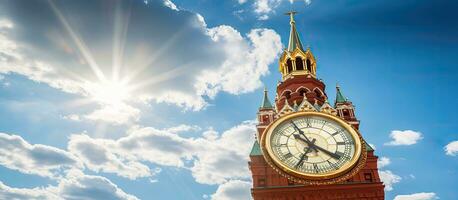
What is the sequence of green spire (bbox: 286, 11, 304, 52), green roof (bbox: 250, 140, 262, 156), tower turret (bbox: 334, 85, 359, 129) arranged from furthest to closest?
green spire (bbox: 286, 11, 304, 52)
tower turret (bbox: 334, 85, 359, 129)
green roof (bbox: 250, 140, 262, 156)

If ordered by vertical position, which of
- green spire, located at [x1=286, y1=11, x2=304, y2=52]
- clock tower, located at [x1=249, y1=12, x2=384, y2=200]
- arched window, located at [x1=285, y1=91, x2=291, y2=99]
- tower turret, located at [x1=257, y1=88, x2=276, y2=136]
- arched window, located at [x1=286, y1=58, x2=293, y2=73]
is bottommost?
clock tower, located at [x1=249, y1=12, x2=384, y2=200]

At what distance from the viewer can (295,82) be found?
115 feet

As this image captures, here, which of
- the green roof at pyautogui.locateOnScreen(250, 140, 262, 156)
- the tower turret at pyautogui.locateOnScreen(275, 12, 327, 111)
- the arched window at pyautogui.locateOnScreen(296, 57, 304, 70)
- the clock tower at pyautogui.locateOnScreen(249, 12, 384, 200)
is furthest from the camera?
the arched window at pyautogui.locateOnScreen(296, 57, 304, 70)

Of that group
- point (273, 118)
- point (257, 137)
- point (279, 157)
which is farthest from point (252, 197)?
point (273, 118)

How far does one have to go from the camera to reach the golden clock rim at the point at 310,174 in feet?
81.8

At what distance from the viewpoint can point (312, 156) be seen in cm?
2625

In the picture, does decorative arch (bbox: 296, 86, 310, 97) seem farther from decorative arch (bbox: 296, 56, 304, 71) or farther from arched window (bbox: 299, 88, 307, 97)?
decorative arch (bbox: 296, 56, 304, 71)

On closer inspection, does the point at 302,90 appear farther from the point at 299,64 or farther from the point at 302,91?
the point at 299,64

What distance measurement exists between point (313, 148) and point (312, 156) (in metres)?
0.60

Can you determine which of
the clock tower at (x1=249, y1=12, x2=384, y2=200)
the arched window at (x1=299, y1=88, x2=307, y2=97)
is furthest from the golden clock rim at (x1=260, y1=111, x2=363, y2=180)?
the arched window at (x1=299, y1=88, x2=307, y2=97)

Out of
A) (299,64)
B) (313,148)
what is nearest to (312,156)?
(313,148)

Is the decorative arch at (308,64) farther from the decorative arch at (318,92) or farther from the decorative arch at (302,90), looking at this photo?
the decorative arch at (302,90)

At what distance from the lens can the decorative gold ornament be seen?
991 inches

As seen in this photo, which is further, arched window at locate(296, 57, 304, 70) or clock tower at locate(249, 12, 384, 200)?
arched window at locate(296, 57, 304, 70)
